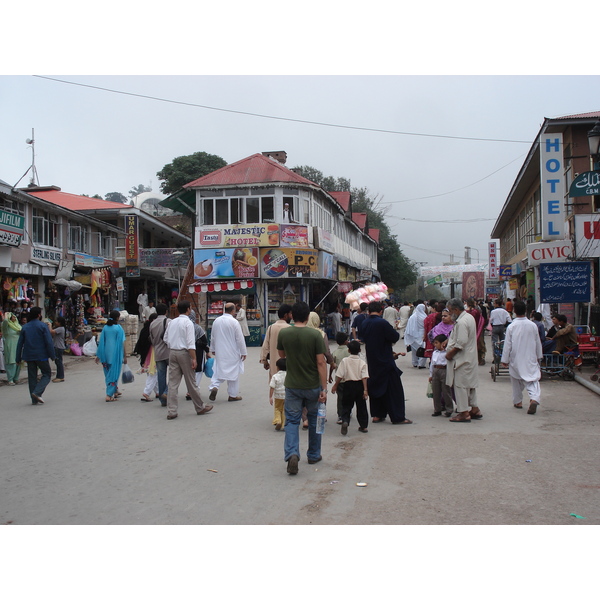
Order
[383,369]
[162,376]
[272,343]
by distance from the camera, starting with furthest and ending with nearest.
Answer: [162,376] → [272,343] → [383,369]

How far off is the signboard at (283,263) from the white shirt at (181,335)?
16.4 meters

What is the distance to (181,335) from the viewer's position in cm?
898

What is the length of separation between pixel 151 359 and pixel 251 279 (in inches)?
592

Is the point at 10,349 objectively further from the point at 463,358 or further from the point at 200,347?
the point at 463,358

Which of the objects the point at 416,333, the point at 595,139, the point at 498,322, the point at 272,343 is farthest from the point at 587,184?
the point at 272,343

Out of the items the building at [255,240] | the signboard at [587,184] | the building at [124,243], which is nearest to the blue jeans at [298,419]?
the signboard at [587,184]

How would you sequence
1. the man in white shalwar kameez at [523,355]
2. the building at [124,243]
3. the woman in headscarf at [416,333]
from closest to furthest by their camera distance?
the man in white shalwar kameez at [523,355] < the woman in headscarf at [416,333] < the building at [124,243]

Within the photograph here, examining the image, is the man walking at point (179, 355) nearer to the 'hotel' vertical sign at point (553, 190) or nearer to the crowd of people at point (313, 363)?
the crowd of people at point (313, 363)

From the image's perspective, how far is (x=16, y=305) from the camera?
1777 cm

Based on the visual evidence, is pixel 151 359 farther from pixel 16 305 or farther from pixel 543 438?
pixel 16 305

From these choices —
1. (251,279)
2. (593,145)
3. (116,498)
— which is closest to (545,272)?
(593,145)

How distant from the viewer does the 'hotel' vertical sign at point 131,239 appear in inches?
1104

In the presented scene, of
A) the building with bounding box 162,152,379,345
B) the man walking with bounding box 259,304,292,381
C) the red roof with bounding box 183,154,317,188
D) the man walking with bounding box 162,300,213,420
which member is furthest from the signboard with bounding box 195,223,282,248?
the man walking with bounding box 259,304,292,381

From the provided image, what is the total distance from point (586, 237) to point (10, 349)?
588 inches
